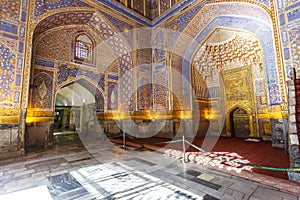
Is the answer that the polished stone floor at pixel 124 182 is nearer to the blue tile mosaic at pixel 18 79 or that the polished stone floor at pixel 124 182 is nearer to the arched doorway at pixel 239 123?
the blue tile mosaic at pixel 18 79

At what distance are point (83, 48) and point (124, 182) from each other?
7.66 meters

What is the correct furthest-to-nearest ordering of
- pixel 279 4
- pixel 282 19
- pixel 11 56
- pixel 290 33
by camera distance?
pixel 11 56, pixel 279 4, pixel 282 19, pixel 290 33

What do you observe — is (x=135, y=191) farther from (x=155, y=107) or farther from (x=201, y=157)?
(x=155, y=107)

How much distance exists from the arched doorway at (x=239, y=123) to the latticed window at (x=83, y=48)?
879 cm

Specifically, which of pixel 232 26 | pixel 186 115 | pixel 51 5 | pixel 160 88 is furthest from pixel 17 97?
pixel 232 26

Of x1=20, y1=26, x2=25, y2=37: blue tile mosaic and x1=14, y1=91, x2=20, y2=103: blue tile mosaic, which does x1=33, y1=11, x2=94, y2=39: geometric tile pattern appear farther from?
x1=14, y1=91, x2=20, y2=103: blue tile mosaic

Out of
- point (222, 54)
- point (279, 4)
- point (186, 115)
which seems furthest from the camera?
point (222, 54)

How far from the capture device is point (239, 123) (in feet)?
28.9

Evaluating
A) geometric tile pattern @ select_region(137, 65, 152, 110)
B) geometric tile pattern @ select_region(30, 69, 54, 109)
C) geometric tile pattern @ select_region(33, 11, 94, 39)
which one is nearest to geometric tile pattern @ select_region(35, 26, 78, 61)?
geometric tile pattern @ select_region(33, 11, 94, 39)

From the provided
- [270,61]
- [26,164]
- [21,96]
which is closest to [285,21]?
[270,61]

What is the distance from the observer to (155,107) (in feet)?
29.4

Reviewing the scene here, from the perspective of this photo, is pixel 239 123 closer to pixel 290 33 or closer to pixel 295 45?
pixel 295 45

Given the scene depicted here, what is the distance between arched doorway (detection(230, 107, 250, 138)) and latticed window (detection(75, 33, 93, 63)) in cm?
879

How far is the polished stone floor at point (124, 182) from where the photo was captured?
2438 millimetres
